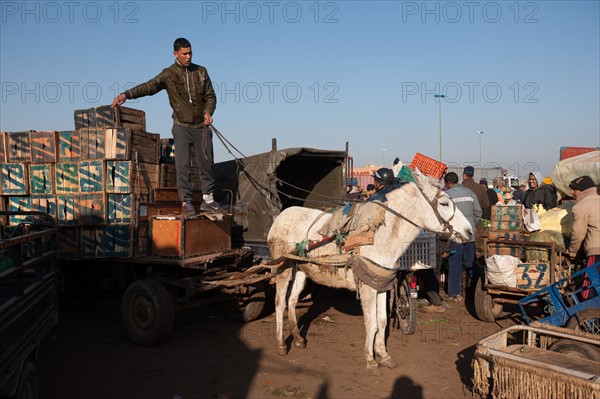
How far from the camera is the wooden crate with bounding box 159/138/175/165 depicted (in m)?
7.27

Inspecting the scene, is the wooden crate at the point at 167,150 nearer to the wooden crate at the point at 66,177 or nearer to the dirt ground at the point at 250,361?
the wooden crate at the point at 66,177

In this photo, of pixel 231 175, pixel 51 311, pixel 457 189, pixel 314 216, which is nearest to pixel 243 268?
pixel 314 216

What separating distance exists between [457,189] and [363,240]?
3.62 m

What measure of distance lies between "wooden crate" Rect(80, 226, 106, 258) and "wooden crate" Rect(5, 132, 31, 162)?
144cm

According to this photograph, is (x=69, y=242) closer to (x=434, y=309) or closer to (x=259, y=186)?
(x=259, y=186)

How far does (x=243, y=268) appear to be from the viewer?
7094 mm

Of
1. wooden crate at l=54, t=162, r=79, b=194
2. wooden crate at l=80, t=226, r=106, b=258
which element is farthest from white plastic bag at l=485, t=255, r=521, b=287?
wooden crate at l=54, t=162, r=79, b=194

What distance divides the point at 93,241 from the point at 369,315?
390 cm

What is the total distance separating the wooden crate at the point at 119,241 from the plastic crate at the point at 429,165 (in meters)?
5.84

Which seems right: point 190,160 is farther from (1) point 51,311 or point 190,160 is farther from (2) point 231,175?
(1) point 51,311

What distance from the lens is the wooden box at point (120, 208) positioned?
609 cm

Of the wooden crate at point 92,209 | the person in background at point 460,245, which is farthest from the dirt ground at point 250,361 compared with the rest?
the wooden crate at point 92,209

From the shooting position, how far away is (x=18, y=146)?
6.56 metres

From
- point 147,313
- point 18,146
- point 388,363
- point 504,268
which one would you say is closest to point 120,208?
point 147,313
